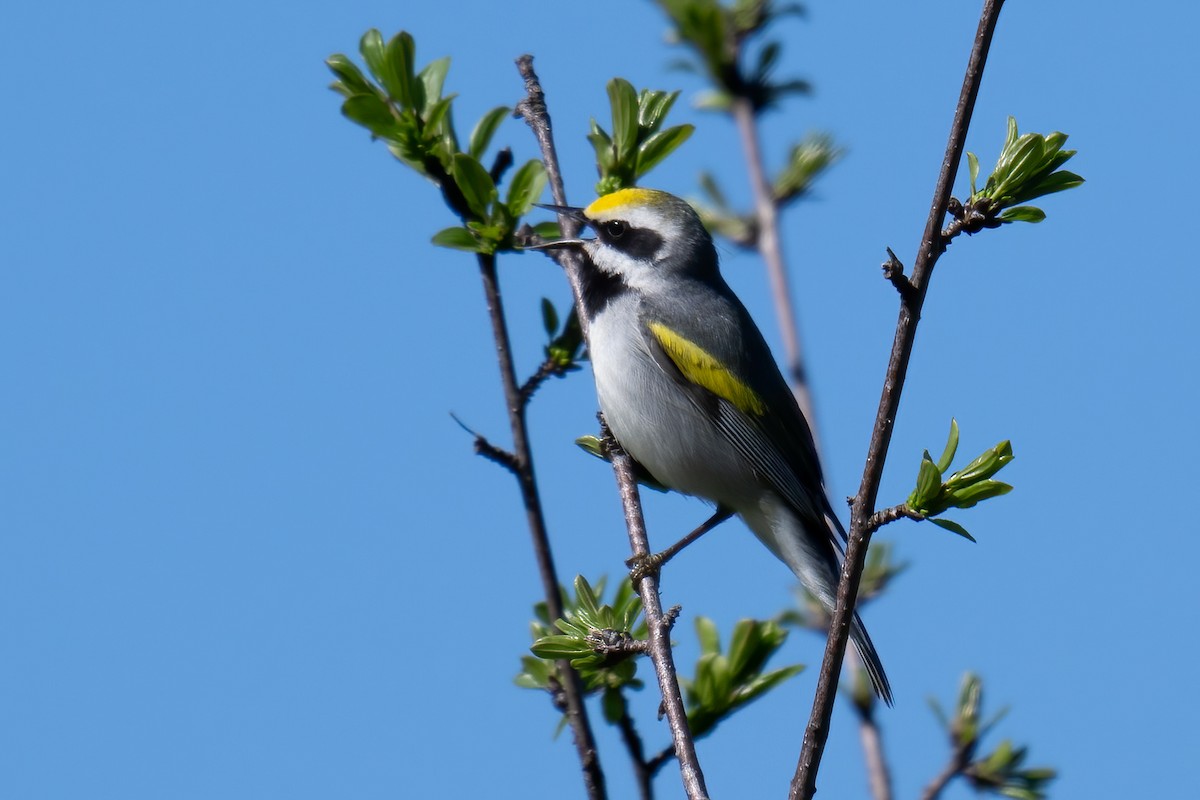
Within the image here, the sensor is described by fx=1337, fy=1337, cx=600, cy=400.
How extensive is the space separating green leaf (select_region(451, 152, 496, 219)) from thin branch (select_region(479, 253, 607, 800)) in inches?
6.3

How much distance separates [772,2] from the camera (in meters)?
5.50

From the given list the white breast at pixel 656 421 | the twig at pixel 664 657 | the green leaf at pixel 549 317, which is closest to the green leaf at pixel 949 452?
the twig at pixel 664 657

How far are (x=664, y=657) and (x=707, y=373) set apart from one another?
242cm

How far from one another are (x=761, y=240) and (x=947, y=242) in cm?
251

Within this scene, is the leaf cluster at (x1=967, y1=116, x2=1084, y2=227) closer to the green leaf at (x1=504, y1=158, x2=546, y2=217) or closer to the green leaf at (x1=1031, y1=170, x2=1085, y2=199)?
the green leaf at (x1=1031, y1=170, x2=1085, y2=199)

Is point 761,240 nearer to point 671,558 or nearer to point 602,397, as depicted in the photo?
point 602,397

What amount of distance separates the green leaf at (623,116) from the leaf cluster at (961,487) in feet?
6.13

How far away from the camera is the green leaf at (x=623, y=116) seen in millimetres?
4246

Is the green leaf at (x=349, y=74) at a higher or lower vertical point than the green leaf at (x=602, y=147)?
lower

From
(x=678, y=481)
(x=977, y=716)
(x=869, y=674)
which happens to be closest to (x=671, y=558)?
(x=678, y=481)

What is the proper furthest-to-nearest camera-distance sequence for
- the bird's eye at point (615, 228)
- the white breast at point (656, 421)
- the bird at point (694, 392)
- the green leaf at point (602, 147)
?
the bird's eye at point (615, 228)
the bird at point (694, 392)
the white breast at point (656, 421)
the green leaf at point (602, 147)

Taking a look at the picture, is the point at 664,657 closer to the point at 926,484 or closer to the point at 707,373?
the point at 926,484

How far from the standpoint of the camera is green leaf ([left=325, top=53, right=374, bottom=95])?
369 cm

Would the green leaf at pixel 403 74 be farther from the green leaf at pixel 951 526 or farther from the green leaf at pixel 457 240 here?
the green leaf at pixel 951 526
